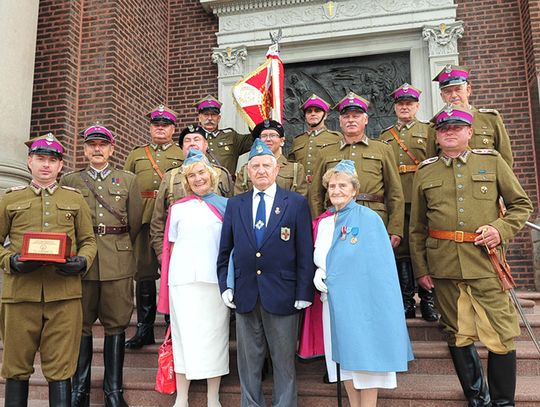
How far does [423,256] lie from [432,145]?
3.67 feet

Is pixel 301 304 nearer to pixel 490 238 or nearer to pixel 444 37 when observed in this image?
pixel 490 238

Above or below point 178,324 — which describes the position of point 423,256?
above

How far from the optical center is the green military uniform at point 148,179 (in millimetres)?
4852

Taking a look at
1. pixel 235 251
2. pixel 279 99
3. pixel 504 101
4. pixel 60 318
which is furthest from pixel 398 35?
pixel 60 318

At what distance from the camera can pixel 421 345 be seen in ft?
14.3

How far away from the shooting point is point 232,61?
876cm

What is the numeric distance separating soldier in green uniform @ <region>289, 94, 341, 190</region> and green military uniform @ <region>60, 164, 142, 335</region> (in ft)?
6.14

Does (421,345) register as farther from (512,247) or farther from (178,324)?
(512,247)

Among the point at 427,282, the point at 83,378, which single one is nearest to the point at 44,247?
the point at 83,378

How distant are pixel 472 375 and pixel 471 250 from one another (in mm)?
833

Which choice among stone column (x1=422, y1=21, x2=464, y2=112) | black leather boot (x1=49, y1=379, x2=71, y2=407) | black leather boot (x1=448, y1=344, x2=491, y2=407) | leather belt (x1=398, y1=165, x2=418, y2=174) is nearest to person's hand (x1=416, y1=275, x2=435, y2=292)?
black leather boot (x1=448, y1=344, x2=491, y2=407)

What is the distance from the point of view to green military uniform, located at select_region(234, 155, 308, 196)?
4.32 metres

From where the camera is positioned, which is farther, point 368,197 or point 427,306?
point 427,306

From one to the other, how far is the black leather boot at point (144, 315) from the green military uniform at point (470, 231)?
8.40ft
